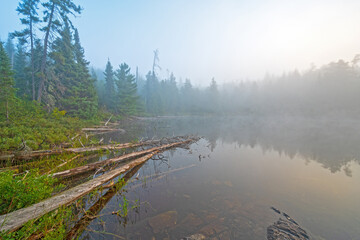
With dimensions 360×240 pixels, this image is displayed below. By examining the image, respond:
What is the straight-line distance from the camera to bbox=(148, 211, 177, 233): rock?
10.7ft

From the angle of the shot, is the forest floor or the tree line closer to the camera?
the forest floor

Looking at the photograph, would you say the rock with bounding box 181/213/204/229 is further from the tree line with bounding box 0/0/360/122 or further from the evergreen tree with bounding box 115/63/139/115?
the evergreen tree with bounding box 115/63/139/115

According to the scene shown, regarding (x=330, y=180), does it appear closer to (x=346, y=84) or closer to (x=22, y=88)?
(x=22, y=88)

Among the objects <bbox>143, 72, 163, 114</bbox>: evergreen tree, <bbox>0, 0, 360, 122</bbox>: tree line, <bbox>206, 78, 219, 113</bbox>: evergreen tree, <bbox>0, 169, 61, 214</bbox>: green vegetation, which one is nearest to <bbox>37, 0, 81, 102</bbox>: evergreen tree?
<bbox>0, 0, 360, 122</bbox>: tree line

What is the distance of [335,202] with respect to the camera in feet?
14.4

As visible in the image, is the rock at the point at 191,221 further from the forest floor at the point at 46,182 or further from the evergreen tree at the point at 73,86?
the evergreen tree at the point at 73,86

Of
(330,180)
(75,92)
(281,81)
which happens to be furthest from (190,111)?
(330,180)

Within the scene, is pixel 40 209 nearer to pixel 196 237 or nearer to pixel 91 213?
pixel 91 213

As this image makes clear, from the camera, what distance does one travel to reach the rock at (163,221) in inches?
129

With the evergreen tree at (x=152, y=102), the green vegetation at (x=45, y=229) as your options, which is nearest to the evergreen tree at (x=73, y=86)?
the green vegetation at (x=45, y=229)

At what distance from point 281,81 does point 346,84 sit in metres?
28.5

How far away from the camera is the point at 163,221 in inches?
136

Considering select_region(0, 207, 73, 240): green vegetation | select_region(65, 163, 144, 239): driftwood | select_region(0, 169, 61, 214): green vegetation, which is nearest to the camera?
select_region(0, 207, 73, 240): green vegetation

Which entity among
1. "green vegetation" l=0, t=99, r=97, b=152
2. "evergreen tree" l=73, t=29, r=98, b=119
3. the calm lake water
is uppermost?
"evergreen tree" l=73, t=29, r=98, b=119
